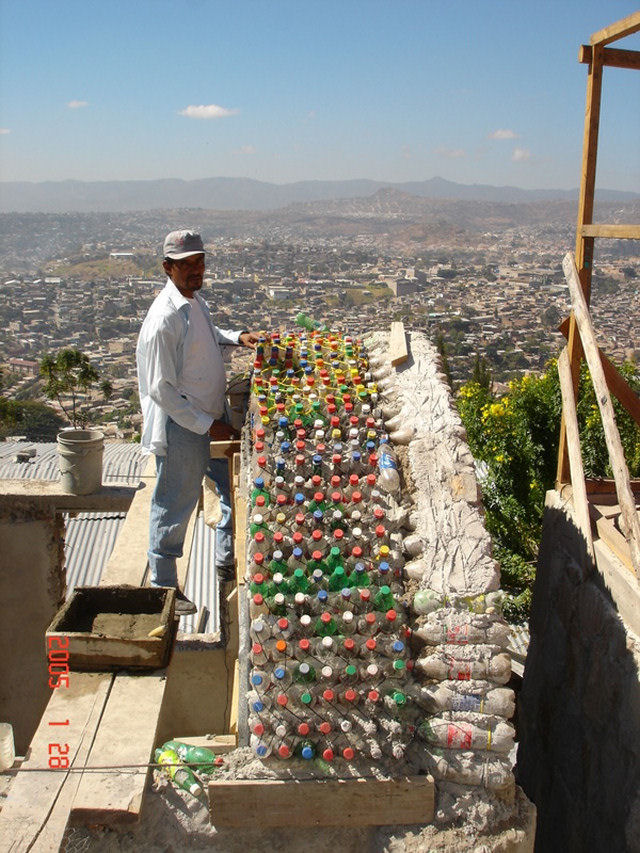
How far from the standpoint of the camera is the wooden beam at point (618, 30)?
4.98m

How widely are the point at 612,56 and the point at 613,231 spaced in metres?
1.39

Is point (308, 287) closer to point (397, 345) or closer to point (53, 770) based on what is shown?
point (397, 345)

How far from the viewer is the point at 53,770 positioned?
3.54 m

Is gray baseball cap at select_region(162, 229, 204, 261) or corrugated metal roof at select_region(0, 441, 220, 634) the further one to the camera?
corrugated metal roof at select_region(0, 441, 220, 634)

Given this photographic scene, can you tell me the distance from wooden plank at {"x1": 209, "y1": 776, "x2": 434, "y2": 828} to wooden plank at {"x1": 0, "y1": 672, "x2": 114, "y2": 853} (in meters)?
0.68

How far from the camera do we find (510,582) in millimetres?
11898

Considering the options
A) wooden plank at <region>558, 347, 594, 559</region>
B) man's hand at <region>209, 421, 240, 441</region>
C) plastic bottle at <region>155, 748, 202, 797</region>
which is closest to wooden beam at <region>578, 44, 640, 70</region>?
wooden plank at <region>558, 347, 594, 559</region>

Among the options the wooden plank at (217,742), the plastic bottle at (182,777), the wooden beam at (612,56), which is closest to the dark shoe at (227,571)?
the wooden plank at (217,742)

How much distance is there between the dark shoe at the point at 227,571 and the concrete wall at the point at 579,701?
2.53 metres

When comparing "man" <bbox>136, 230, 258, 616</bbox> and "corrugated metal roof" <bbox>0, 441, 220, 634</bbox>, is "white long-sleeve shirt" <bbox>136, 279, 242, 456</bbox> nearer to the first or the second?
"man" <bbox>136, 230, 258, 616</bbox>

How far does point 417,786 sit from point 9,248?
378ft

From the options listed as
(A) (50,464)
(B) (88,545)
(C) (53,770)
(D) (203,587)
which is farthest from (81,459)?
(A) (50,464)

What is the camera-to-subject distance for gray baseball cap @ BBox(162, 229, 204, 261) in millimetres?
5395

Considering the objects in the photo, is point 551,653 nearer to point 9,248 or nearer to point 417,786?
point 417,786
